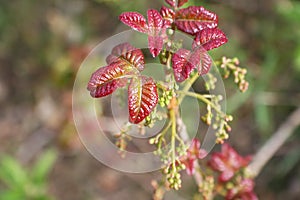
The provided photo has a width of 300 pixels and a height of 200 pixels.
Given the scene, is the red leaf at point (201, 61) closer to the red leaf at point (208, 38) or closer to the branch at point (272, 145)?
the red leaf at point (208, 38)

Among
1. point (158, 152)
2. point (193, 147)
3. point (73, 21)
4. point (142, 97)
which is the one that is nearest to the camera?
point (142, 97)


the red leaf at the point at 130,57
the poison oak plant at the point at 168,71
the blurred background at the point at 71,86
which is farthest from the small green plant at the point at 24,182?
the red leaf at the point at 130,57

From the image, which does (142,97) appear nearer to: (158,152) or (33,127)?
(158,152)

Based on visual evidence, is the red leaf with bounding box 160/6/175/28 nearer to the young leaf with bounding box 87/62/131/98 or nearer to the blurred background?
the young leaf with bounding box 87/62/131/98

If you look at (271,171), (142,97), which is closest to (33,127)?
(271,171)

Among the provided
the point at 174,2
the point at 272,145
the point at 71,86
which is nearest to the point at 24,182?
the point at 71,86

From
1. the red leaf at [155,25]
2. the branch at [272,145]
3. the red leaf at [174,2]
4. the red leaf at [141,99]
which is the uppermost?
the red leaf at [174,2]

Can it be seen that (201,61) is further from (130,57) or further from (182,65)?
(130,57)
